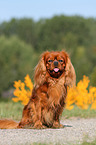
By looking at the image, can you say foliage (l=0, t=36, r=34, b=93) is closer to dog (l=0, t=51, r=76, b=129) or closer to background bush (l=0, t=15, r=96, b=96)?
background bush (l=0, t=15, r=96, b=96)

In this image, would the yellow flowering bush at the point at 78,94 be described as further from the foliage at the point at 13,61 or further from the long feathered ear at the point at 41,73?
the foliage at the point at 13,61

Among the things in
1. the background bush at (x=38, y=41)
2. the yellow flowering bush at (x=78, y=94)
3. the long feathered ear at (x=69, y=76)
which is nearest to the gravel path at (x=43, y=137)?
the long feathered ear at (x=69, y=76)

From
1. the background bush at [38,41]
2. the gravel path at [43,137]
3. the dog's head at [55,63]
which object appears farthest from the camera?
the background bush at [38,41]

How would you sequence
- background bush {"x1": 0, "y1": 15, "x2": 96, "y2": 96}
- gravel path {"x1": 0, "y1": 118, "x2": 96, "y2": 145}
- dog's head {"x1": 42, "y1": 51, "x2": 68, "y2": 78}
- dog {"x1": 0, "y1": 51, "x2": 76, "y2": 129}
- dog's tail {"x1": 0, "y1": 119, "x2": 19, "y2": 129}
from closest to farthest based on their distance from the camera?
1. gravel path {"x1": 0, "y1": 118, "x2": 96, "y2": 145}
2. dog's head {"x1": 42, "y1": 51, "x2": 68, "y2": 78}
3. dog {"x1": 0, "y1": 51, "x2": 76, "y2": 129}
4. dog's tail {"x1": 0, "y1": 119, "x2": 19, "y2": 129}
5. background bush {"x1": 0, "y1": 15, "x2": 96, "y2": 96}

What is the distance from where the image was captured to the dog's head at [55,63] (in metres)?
6.39

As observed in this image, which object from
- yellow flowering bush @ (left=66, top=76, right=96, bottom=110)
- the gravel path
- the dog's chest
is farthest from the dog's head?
yellow flowering bush @ (left=66, top=76, right=96, bottom=110)

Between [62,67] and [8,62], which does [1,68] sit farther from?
[62,67]

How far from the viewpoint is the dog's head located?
6391mm

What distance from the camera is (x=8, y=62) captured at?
28.7 meters

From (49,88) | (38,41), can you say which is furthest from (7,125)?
(38,41)

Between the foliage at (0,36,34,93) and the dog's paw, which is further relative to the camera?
the foliage at (0,36,34,93)

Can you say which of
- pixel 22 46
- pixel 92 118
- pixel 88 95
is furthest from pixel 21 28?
pixel 92 118

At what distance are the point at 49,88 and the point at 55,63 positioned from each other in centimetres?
66

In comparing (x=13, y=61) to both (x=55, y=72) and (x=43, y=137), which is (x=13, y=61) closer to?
(x=55, y=72)
